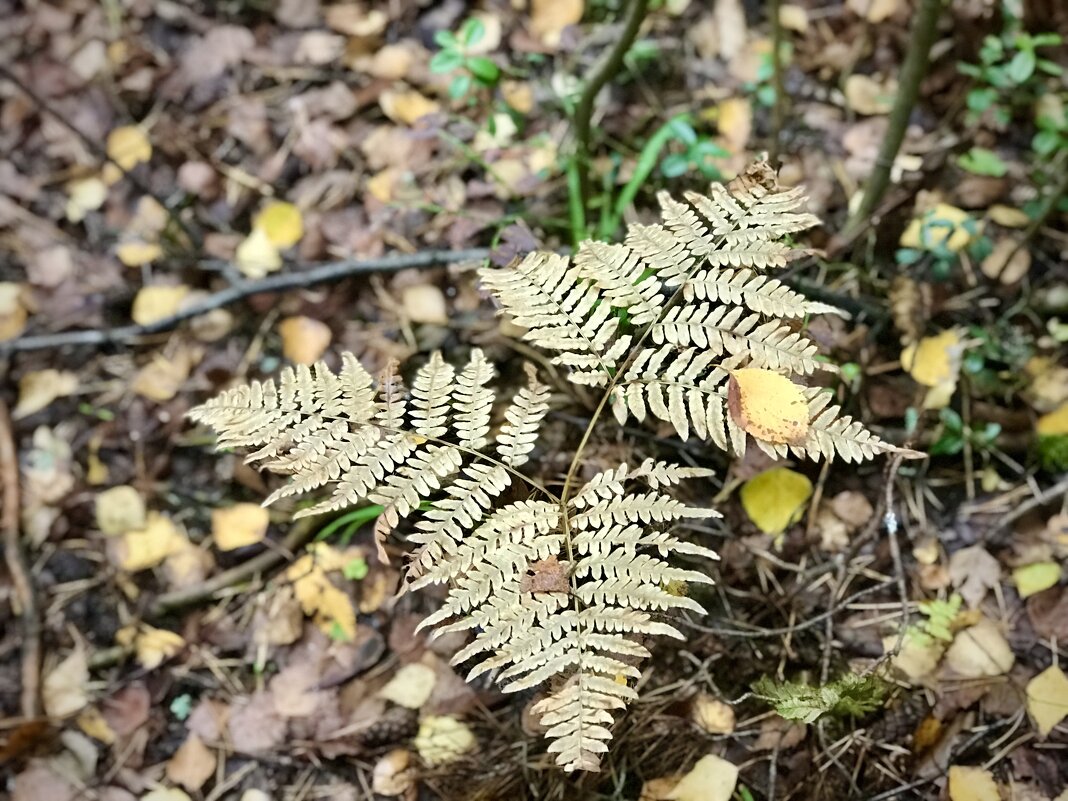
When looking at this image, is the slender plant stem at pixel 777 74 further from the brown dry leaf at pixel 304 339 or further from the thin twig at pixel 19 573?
the thin twig at pixel 19 573

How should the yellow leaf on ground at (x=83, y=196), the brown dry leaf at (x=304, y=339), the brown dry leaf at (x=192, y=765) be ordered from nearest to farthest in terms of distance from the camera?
the brown dry leaf at (x=192, y=765), the brown dry leaf at (x=304, y=339), the yellow leaf on ground at (x=83, y=196)

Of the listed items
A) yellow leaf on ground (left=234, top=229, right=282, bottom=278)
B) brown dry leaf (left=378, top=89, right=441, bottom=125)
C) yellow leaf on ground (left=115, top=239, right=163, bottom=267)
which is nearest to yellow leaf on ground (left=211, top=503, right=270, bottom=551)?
yellow leaf on ground (left=234, top=229, right=282, bottom=278)

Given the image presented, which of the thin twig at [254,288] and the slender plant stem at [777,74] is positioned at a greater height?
the slender plant stem at [777,74]

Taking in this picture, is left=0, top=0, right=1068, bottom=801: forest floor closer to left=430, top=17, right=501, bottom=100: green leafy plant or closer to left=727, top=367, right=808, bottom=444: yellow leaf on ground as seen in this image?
left=430, top=17, right=501, bottom=100: green leafy plant

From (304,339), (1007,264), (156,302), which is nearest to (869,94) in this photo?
(1007,264)

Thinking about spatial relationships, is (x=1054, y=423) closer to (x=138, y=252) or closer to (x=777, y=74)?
(x=777, y=74)

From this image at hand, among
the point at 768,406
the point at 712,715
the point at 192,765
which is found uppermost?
the point at 768,406

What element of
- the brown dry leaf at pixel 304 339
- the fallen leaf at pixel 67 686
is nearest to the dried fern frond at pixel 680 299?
the brown dry leaf at pixel 304 339

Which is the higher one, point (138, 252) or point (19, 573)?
point (138, 252)
